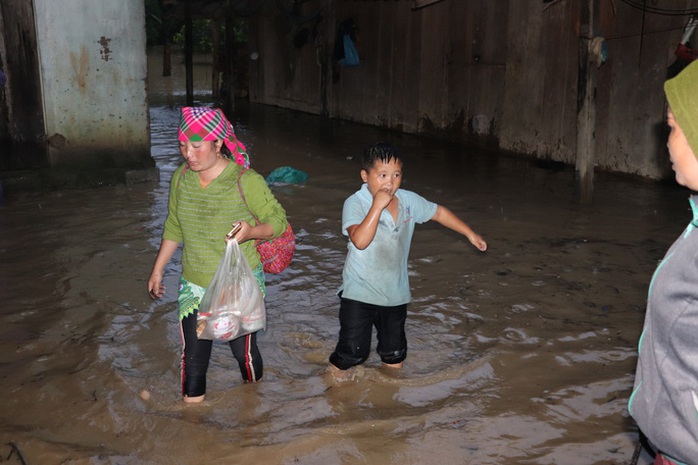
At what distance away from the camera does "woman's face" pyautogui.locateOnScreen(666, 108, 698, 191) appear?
1.72 meters

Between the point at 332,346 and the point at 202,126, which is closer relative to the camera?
the point at 202,126

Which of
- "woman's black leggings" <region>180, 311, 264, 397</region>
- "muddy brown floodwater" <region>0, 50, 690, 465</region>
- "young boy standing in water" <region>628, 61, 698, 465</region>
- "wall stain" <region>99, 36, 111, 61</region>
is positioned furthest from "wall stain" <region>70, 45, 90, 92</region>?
"young boy standing in water" <region>628, 61, 698, 465</region>

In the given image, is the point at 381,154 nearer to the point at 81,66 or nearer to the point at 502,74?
the point at 81,66

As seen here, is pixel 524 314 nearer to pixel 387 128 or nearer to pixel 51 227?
pixel 51 227

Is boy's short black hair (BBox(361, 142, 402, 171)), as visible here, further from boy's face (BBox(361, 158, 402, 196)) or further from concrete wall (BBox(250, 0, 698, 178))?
concrete wall (BBox(250, 0, 698, 178))

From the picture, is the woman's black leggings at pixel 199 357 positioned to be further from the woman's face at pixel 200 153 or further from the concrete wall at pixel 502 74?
the concrete wall at pixel 502 74

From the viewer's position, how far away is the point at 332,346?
441cm

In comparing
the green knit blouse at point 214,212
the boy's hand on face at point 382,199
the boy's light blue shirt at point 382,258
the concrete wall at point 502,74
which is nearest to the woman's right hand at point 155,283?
the green knit blouse at point 214,212

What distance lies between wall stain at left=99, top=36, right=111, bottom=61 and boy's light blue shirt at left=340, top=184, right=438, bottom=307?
19.0ft

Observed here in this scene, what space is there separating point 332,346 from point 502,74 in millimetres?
8356

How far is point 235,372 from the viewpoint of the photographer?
408 centimetres

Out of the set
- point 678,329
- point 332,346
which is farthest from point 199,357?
point 678,329

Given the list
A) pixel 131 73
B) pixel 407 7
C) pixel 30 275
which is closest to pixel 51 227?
pixel 30 275

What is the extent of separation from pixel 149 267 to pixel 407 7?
9541 millimetres
